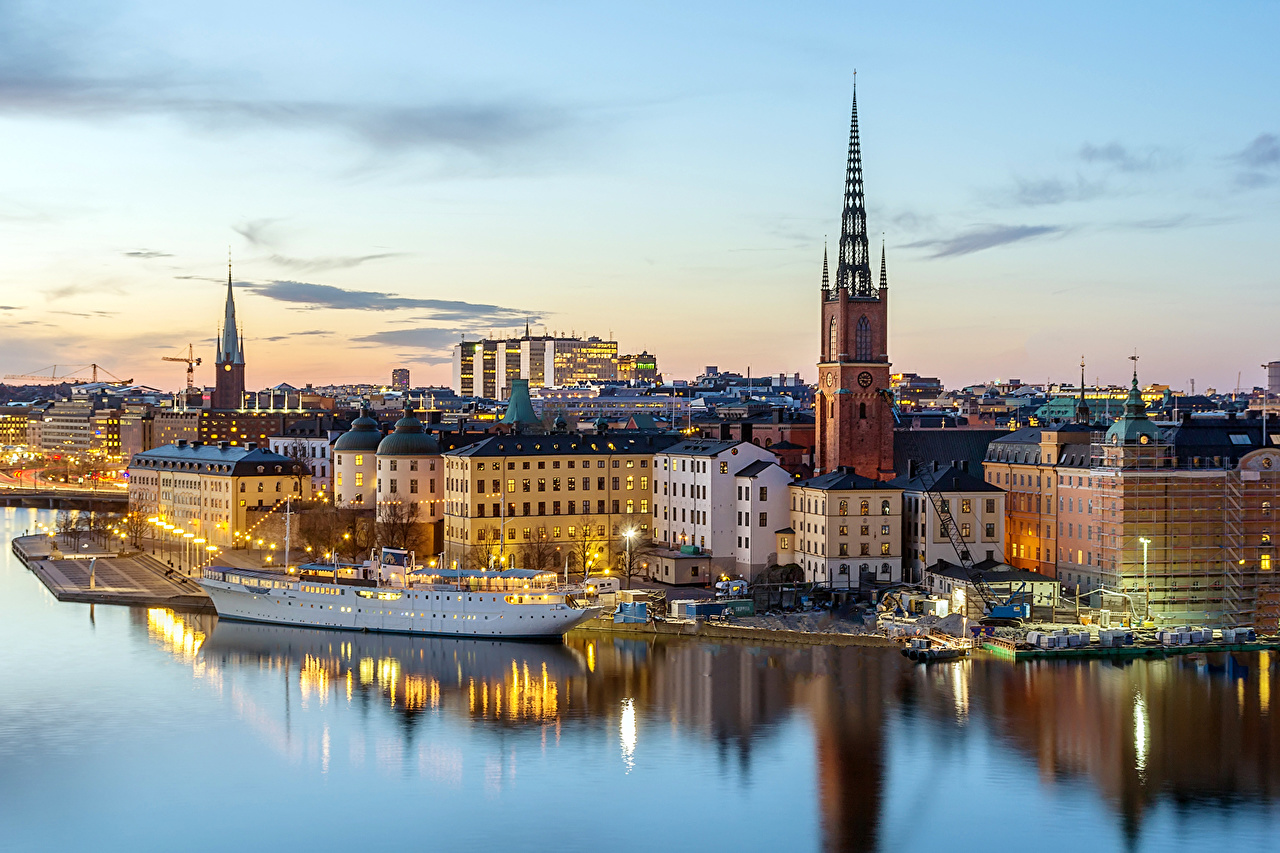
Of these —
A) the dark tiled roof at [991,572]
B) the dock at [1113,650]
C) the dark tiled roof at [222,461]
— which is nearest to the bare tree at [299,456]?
the dark tiled roof at [222,461]

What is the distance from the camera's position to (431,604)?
180 feet

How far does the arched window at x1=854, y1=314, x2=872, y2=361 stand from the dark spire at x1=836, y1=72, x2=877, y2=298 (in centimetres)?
122

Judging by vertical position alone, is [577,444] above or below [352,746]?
above

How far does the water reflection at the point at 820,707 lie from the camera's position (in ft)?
123

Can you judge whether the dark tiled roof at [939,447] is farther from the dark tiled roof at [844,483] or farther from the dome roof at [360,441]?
the dome roof at [360,441]

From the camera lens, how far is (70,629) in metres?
56.2

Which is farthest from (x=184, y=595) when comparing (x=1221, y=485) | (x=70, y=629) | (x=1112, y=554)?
(x=1221, y=485)

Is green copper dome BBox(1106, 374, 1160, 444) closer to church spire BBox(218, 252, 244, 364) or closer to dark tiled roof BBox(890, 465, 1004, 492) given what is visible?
dark tiled roof BBox(890, 465, 1004, 492)

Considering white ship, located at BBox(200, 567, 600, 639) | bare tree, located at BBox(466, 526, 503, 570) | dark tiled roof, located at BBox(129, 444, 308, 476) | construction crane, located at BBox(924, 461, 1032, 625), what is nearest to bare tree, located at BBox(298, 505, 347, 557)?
bare tree, located at BBox(466, 526, 503, 570)

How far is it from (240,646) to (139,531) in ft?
97.8

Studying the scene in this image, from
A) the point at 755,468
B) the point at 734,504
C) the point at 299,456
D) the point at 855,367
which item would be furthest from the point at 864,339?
the point at 299,456

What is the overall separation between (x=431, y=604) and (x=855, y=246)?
27213mm

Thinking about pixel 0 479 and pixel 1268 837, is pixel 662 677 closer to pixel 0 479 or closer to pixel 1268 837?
pixel 1268 837

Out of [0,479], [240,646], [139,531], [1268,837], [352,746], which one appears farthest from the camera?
[0,479]
